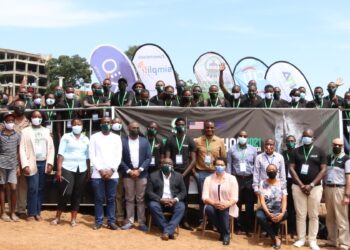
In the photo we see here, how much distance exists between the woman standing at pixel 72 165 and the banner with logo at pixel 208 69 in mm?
5038

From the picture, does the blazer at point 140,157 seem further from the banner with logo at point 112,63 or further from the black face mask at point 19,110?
the banner with logo at point 112,63

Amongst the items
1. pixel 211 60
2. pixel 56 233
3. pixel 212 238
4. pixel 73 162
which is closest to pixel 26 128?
pixel 73 162

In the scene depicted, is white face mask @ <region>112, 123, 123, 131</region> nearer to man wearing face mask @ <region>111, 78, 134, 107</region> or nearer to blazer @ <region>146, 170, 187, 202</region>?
man wearing face mask @ <region>111, 78, 134, 107</region>

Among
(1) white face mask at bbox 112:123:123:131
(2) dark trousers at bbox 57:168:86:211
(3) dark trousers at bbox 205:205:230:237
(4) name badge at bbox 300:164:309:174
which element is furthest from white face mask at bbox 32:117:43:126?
(4) name badge at bbox 300:164:309:174

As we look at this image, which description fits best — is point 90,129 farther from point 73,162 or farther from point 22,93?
point 22,93

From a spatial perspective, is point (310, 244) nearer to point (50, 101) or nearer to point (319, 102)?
point (319, 102)

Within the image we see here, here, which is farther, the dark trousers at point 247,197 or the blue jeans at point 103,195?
the dark trousers at point 247,197

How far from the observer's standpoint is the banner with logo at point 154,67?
1257 centimetres

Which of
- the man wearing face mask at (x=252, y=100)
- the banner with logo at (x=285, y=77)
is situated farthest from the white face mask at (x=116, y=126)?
the banner with logo at (x=285, y=77)

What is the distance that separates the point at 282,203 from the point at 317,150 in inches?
46.5

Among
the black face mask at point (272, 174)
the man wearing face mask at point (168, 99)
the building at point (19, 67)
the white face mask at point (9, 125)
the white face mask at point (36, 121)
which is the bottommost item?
the black face mask at point (272, 174)

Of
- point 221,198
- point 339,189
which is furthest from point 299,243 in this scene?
point 221,198

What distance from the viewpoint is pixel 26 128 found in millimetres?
9203

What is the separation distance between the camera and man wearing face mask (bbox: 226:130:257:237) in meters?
9.31
